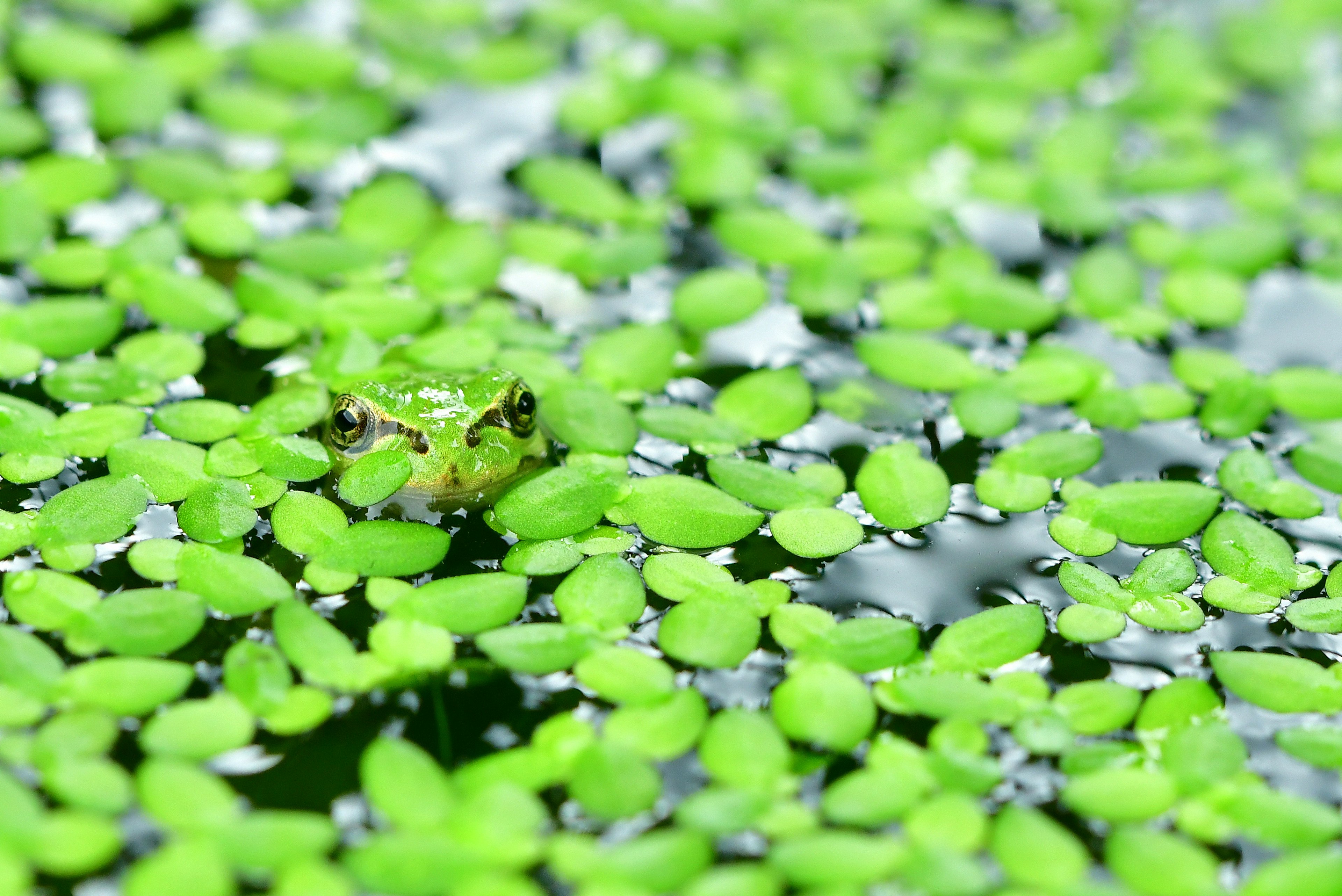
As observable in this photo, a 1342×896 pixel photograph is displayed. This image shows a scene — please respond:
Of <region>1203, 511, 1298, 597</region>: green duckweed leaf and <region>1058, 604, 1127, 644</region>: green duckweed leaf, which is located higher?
<region>1203, 511, 1298, 597</region>: green duckweed leaf

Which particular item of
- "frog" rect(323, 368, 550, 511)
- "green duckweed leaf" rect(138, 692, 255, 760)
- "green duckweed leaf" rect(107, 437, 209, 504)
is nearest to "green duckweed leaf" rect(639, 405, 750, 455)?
"frog" rect(323, 368, 550, 511)

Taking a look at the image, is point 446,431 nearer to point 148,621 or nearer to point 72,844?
point 148,621

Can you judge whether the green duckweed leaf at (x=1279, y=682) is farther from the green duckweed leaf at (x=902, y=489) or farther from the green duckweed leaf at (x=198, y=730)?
the green duckweed leaf at (x=198, y=730)

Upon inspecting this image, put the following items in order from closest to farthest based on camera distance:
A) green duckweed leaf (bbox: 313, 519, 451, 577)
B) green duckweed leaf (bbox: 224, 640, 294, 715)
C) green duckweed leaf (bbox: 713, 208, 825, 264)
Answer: green duckweed leaf (bbox: 224, 640, 294, 715) < green duckweed leaf (bbox: 313, 519, 451, 577) < green duckweed leaf (bbox: 713, 208, 825, 264)

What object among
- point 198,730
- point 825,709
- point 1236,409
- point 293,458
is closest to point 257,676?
point 198,730

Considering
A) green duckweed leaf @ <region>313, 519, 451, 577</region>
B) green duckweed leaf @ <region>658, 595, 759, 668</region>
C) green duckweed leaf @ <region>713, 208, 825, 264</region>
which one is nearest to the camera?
green duckweed leaf @ <region>658, 595, 759, 668</region>

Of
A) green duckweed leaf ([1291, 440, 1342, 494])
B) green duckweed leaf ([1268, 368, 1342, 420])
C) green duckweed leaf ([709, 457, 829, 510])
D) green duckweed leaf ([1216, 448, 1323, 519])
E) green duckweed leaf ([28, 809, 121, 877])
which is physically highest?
green duckweed leaf ([1268, 368, 1342, 420])

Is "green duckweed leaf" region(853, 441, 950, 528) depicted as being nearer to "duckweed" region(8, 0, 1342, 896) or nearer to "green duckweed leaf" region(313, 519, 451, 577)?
"duckweed" region(8, 0, 1342, 896)

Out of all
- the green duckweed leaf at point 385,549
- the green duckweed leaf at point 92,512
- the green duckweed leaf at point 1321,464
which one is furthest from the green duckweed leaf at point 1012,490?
the green duckweed leaf at point 92,512

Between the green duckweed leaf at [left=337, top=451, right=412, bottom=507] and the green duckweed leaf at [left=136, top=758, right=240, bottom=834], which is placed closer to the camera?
the green duckweed leaf at [left=136, top=758, right=240, bottom=834]

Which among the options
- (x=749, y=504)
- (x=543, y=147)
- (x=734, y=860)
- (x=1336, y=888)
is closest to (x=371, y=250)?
(x=543, y=147)
